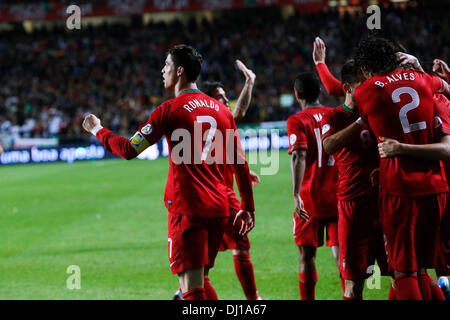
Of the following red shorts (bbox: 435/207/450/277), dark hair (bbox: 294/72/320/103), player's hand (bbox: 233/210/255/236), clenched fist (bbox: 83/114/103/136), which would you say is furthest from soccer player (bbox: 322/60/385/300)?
clenched fist (bbox: 83/114/103/136)

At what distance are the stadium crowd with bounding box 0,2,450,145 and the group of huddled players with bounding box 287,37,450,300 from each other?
19684 mm

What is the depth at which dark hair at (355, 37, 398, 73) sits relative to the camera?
3.69m

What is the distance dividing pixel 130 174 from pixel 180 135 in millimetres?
13261

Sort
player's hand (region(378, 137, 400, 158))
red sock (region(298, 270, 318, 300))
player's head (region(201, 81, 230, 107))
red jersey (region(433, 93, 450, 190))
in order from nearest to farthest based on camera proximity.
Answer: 1. player's hand (region(378, 137, 400, 158))
2. red jersey (region(433, 93, 450, 190))
3. red sock (region(298, 270, 318, 300))
4. player's head (region(201, 81, 230, 107))

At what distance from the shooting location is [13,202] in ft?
41.5

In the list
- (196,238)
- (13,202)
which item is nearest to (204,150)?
(196,238)

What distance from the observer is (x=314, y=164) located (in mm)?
5156

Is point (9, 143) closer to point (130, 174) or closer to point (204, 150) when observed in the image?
point (130, 174)

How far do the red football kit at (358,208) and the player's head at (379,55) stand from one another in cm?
A: 43

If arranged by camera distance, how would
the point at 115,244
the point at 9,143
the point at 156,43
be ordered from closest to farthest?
the point at 115,244, the point at 9,143, the point at 156,43

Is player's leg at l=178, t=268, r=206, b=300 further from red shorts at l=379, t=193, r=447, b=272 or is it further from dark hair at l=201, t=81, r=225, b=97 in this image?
dark hair at l=201, t=81, r=225, b=97

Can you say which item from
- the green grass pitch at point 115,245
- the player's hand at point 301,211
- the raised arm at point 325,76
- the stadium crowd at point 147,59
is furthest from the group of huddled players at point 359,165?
the stadium crowd at point 147,59

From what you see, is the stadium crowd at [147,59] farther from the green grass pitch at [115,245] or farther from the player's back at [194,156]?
the player's back at [194,156]

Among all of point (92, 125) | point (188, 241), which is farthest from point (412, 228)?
point (92, 125)
